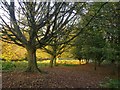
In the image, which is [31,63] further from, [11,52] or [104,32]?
[11,52]

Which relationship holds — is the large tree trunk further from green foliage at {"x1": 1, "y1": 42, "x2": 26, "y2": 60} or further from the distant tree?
green foliage at {"x1": 1, "y1": 42, "x2": 26, "y2": 60}

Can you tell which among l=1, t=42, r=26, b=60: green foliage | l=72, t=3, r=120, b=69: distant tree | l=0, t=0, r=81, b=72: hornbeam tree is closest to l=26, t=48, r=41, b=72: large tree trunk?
l=0, t=0, r=81, b=72: hornbeam tree

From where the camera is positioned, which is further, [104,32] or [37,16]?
[104,32]

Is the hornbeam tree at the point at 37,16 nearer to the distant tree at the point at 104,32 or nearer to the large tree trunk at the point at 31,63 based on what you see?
→ the large tree trunk at the point at 31,63

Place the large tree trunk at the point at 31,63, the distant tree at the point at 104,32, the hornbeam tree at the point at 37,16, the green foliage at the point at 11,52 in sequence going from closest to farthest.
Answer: the hornbeam tree at the point at 37,16 → the large tree trunk at the point at 31,63 → the distant tree at the point at 104,32 → the green foliage at the point at 11,52

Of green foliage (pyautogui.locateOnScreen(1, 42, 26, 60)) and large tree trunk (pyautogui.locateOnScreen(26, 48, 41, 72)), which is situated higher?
green foliage (pyautogui.locateOnScreen(1, 42, 26, 60))

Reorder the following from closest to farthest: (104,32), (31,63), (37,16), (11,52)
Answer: (37,16), (31,63), (104,32), (11,52)

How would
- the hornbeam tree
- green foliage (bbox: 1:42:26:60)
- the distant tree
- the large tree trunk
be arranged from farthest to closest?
green foliage (bbox: 1:42:26:60) → the distant tree → the large tree trunk → the hornbeam tree

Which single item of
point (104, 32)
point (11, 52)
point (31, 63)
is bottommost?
point (31, 63)

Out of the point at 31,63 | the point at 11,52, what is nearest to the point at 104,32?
the point at 31,63

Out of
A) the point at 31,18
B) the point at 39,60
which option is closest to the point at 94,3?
the point at 31,18

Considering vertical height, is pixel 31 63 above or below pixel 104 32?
below

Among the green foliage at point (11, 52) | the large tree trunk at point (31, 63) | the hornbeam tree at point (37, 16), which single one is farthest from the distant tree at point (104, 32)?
the green foliage at point (11, 52)

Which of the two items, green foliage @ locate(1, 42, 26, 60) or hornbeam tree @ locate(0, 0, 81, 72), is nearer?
hornbeam tree @ locate(0, 0, 81, 72)
